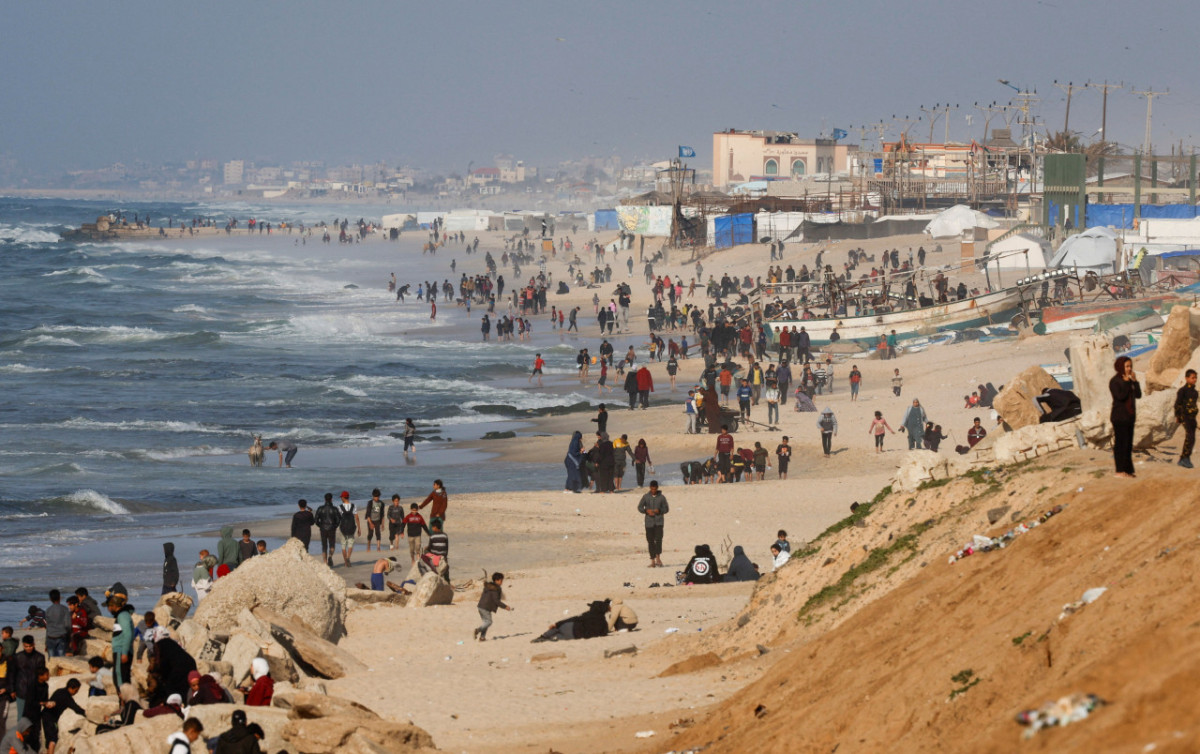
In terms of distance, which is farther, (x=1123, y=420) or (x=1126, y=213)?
(x=1126, y=213)

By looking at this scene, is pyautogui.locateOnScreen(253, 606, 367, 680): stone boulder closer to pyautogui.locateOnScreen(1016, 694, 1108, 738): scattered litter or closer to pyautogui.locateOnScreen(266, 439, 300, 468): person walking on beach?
pyautogui.locateOnScreen(1016, 694, 1108, 738): scattered litter

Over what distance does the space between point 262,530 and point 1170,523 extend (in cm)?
1489

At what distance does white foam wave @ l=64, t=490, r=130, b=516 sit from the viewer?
73.8 ft

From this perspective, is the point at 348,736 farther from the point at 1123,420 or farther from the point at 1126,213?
the point at 1126,213

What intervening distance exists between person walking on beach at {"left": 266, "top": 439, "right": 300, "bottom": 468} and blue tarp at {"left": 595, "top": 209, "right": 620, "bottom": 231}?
254 feet

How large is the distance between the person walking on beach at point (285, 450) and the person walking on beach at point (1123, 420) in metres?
18.5

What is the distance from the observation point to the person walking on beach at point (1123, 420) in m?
10.1

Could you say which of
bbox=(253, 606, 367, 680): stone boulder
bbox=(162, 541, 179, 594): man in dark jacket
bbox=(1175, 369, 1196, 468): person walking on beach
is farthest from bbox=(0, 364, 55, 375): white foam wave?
bbox=(1175, 369, 1196, 468): person walking on beach

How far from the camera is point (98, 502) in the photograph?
22.7 metres

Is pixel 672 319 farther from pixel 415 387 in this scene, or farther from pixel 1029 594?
pixel 1029 594

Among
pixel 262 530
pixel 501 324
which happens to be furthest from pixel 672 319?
pixel 262 530

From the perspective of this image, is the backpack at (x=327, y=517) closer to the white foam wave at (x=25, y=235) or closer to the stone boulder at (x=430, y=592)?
the stone boulder at (x=430, y=592)

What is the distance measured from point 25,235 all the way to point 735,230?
88.6 meters

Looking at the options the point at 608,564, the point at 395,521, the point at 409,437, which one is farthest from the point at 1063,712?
the point at 409,437
